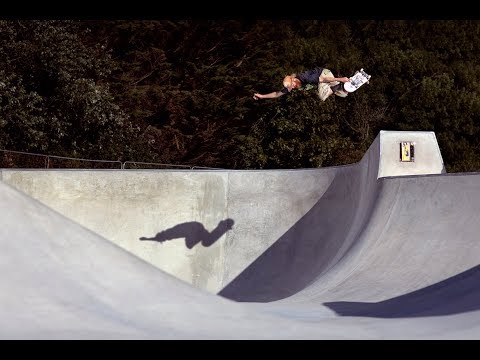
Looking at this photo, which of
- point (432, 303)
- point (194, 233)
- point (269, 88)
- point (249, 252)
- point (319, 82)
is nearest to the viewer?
point (432, 303)

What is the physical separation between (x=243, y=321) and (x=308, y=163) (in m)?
24.8

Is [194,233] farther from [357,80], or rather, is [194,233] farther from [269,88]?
[269,88]

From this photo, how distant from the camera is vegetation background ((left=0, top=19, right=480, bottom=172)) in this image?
30.3 metres

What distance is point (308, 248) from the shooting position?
42.7 ft

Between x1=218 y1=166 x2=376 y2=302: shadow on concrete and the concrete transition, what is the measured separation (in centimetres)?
3

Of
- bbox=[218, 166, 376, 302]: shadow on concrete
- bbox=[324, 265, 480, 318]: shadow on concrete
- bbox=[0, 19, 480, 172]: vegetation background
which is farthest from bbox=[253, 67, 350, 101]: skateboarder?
bbox=[0, 19, 480, 172]: vegetation background

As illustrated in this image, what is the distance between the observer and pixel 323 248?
12828 millimetres

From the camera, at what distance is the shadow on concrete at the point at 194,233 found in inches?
543

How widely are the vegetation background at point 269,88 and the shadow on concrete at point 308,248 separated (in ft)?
47.5

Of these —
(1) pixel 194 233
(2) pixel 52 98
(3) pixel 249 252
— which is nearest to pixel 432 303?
(3) pixel 249 252

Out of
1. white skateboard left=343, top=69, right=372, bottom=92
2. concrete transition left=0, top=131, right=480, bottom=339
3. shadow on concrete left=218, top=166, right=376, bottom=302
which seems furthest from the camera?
shadow on concrete left=218, top=166, right=376, bottom=302

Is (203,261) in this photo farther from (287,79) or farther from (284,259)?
(287,79)

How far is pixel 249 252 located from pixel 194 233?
3.10 ft

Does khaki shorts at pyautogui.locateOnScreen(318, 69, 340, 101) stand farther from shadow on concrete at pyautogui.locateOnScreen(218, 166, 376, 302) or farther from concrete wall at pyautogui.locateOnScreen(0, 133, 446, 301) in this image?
concrete wall at pyautogui.locateOnScreen(0, 133, 446, 301)
